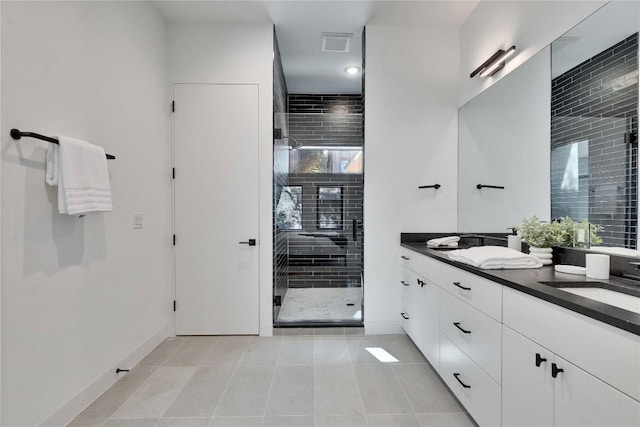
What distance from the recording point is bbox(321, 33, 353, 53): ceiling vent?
2873mm

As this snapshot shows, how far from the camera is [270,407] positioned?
1.75m

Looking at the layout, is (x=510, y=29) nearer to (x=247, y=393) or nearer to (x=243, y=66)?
(x=243, y=66)

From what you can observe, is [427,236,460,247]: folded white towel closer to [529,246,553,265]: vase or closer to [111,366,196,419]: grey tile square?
[529,246,553,265]: vase

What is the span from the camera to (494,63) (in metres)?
2.30

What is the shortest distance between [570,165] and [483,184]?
887 mm

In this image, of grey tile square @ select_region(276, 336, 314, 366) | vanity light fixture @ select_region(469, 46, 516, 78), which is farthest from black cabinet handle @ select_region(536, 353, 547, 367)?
vanity light fixture @ select_region(469, 46, 516, 78)

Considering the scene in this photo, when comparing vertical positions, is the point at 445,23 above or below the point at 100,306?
above

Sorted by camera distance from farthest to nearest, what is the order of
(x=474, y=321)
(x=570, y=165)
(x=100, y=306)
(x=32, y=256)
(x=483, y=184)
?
1. (x=483, y=184)
2. (x=100, y=306)
3. (x=570, y=165)
4. (x=474, y=321)
5. (x=32, y=256)

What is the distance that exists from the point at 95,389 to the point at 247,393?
0.94 meters

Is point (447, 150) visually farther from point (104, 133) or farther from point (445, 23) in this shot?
point (104, 133)

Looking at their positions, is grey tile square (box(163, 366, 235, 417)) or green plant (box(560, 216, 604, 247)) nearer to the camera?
green plant (box(560, 216, 604, 247))

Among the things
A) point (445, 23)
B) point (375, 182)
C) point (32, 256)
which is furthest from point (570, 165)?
point (32, 256)

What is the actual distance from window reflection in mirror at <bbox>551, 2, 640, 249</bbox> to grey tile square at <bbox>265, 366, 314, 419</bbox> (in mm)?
1871

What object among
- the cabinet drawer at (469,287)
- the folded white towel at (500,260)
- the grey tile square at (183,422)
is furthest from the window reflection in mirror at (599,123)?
the grey tile square at (183,422)
